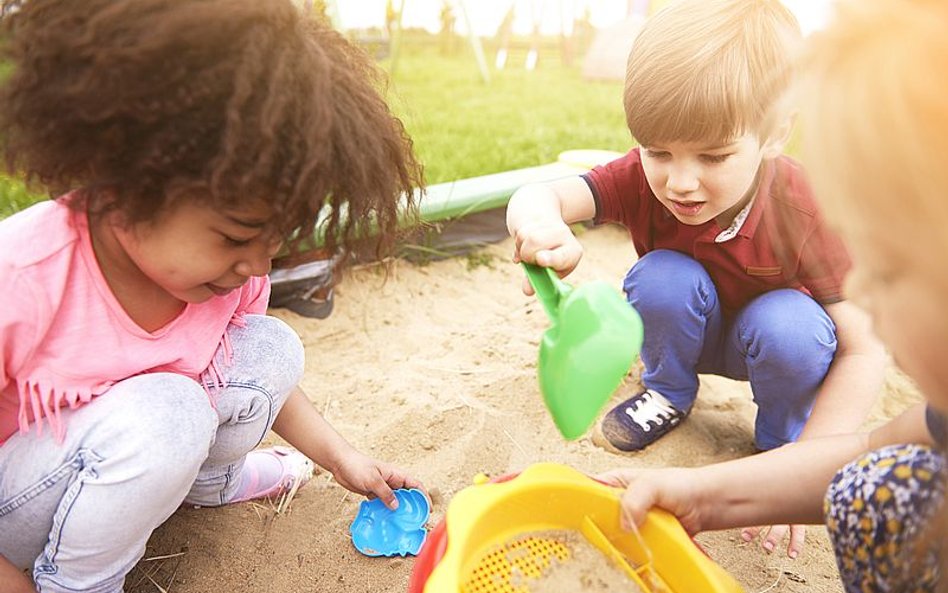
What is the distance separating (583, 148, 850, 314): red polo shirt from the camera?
50.1 inches

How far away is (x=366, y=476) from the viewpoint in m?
1.13

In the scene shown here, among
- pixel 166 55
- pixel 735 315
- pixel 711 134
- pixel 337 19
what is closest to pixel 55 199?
pixel 166 55

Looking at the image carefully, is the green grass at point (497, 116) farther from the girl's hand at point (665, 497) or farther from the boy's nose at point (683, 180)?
the girl's hand at point (665, 497)

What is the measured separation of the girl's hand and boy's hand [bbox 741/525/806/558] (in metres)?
0.32

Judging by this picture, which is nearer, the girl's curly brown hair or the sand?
the girl's curly brown hair

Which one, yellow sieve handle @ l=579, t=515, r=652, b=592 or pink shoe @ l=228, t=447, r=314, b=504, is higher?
yellow sieve handle @ l=579, t=515, r=652, b=592

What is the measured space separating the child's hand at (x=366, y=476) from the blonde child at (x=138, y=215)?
0.76 ft

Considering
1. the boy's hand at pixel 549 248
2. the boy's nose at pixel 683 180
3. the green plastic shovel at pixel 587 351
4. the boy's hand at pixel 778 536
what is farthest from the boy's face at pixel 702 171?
the boy's hand at pixel 778 536

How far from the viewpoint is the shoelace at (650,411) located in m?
1.41

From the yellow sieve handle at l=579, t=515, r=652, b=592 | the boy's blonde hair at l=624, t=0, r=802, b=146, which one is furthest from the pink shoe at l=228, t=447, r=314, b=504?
the boy's blonde hair at l=624, t=0, r=802, b=146

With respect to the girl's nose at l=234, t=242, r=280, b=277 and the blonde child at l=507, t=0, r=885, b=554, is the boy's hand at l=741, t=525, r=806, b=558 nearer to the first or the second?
the blonde child at l=507, t=0, r=885, b=554

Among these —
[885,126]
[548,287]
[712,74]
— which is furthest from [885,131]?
[712,74]

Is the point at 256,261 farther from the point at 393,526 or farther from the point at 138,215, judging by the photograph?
the point at 393,526

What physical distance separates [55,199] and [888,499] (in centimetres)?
94
